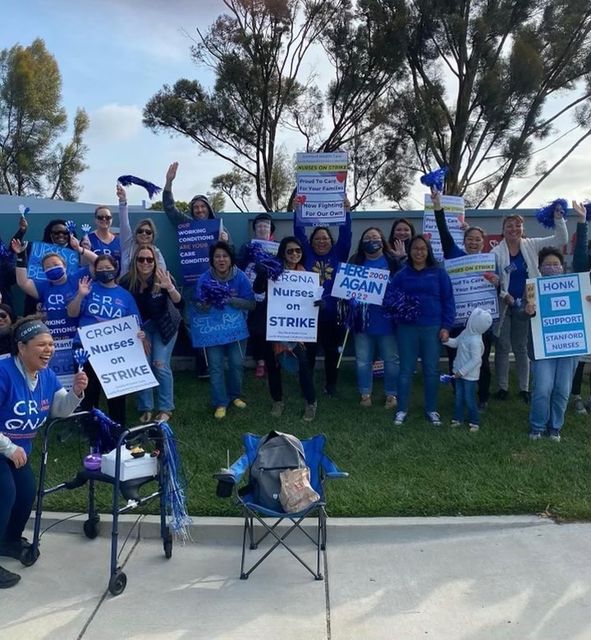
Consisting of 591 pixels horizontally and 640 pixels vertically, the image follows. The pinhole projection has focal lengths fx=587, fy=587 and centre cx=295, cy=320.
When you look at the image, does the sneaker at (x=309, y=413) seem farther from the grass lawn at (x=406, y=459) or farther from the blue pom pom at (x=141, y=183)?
→ the blue pom pom at (x=141, y=183)

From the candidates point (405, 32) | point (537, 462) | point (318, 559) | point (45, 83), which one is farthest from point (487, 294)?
point (45, 83)

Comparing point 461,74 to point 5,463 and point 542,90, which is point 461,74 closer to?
point 542,90

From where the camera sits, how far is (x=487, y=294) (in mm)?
Result: 6535

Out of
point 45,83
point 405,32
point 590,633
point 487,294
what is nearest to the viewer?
point 590,633

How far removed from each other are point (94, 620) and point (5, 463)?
1.13 metres

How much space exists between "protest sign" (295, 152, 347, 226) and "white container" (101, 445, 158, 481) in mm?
4049

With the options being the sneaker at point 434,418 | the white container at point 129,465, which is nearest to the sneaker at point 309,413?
the sneaker at point 434,418

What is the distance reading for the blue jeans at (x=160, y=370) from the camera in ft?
19.9

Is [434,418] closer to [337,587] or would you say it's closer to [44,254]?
[337,587]

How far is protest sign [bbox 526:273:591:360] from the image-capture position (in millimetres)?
5754

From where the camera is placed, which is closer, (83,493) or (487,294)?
(83,493)

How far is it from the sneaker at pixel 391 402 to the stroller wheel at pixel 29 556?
3985 mm

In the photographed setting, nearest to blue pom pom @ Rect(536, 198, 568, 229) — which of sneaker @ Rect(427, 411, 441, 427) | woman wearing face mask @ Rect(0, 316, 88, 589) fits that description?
sneaker @ Rect(427, 411, 441, 427)

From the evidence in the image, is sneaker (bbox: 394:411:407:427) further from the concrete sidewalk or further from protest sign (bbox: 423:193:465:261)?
protest sign (bbox: 423:193:465:261)
